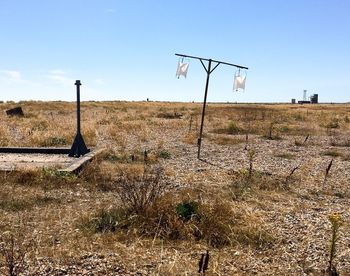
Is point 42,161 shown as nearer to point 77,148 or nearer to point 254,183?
point 77,148

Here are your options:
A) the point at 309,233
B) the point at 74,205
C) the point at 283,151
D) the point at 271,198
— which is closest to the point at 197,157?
the point at 283,151

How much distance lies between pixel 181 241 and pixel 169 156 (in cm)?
769

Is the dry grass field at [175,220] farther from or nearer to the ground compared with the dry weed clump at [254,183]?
nearer to the ground

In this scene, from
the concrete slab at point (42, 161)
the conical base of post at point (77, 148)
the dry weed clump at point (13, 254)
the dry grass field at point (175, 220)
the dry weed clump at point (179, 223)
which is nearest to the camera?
the dry weed clump at point (13, 254)

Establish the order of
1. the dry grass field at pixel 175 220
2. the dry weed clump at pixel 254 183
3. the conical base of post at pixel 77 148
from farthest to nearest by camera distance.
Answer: the conical base of post at pixel 77 148 < the dry weed clump at pixel 254 183 < the dry grass field at pixel 175 220

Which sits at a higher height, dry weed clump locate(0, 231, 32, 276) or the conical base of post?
the conical base of post

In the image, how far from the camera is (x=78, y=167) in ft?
33.3

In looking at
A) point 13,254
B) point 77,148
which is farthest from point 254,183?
point 13,254

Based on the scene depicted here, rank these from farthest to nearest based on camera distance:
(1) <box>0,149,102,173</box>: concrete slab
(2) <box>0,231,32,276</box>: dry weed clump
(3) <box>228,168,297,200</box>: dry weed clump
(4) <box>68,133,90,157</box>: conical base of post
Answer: (4) <box>68,133,90,157</box>: conical base of post → (1) <box>0,149,102,173</box>: concrete slab → (3) <box>228,168,297,200</box>: dry weed clump → (2) <box>0,231,32,276</box>: dry weed clump

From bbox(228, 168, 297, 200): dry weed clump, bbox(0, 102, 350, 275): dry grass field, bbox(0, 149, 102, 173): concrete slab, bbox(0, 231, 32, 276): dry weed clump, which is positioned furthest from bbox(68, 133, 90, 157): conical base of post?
bbox(0, 231, 32, 276): dry weed clump

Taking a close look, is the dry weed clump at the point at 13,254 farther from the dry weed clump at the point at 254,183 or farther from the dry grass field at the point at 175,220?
the dry weed clump at the point at 254,183

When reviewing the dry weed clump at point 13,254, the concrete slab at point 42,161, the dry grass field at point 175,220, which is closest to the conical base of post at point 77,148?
the concrete slab at point 42,161

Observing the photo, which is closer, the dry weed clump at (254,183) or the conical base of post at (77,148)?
the dry weed clump at (254,183)

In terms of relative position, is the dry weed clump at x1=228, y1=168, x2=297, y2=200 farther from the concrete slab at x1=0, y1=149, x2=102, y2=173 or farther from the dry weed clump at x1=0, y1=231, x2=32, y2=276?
the dry weed clump at x1=0, y1=231, x2=32, y2=276
